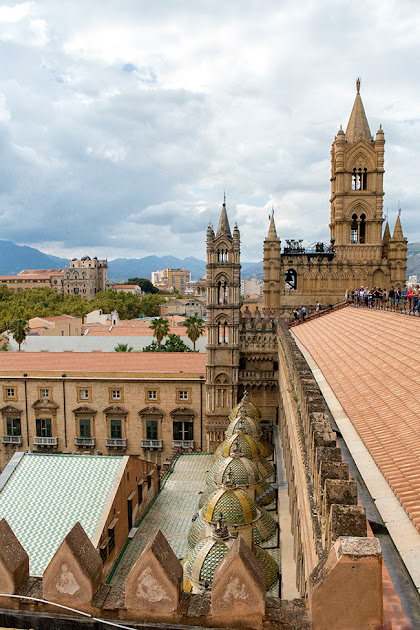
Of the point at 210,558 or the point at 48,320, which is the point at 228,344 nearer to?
the point at 210,558

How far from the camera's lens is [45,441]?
3597 cm

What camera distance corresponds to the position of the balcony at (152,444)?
1385 inches

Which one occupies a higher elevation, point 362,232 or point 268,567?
point 362,232

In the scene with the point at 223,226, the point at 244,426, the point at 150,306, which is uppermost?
the point at 223,226

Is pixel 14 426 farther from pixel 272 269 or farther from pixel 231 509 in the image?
pixel 272 269

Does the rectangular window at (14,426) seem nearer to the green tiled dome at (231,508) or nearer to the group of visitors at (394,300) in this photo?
the green tiled dome at (231,508)

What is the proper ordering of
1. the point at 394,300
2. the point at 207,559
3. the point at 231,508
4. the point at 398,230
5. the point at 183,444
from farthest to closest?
the point at 398,230
the point at 183,444
the point at 394,300
the point at 231,508
the point at 207,559

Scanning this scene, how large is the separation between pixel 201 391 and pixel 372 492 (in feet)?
94.7

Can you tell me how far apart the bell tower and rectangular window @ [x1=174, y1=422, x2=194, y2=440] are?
2781cm

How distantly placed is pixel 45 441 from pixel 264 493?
2179 cm

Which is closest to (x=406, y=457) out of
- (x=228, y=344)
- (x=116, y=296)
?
(x=228, y=344)

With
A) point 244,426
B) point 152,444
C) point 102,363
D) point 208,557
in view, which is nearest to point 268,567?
point 208,557

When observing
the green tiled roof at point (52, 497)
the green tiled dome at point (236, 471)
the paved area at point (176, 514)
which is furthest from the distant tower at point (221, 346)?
the green tiled dome at point (236, 471)

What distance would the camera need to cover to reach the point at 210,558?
12.0m
